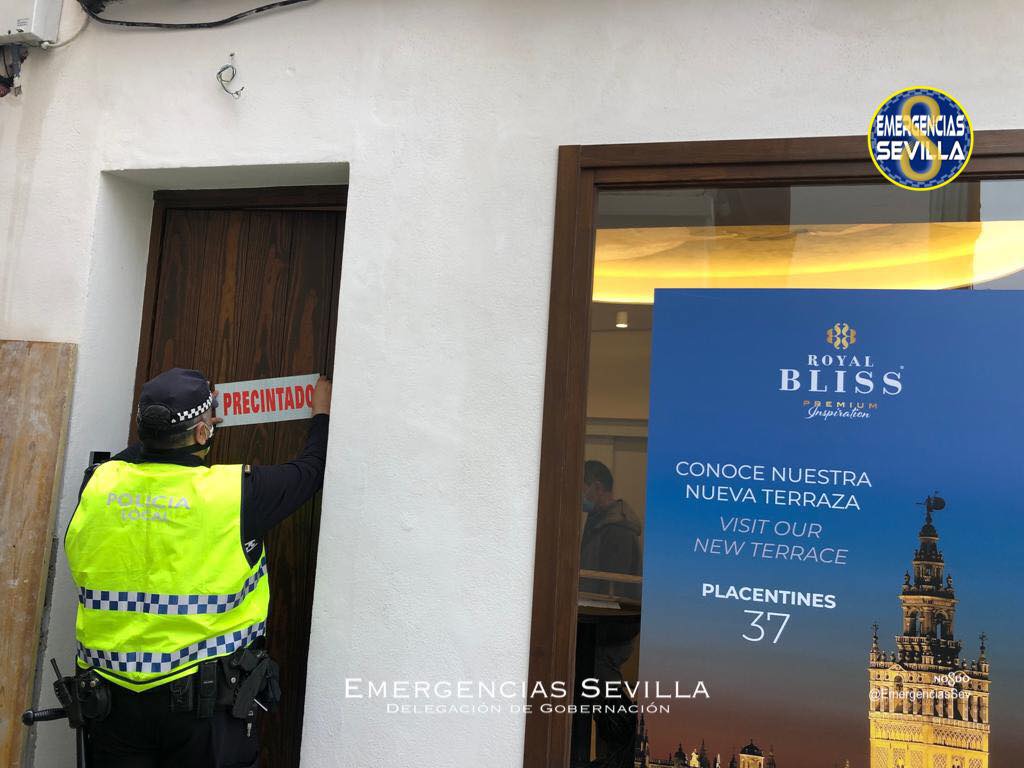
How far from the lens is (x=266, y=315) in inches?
138

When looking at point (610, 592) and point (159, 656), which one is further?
point (610, 592)

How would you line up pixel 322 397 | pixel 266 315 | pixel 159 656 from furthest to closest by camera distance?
pixel 266 315 < pixel 322 397 < pixel 159 656

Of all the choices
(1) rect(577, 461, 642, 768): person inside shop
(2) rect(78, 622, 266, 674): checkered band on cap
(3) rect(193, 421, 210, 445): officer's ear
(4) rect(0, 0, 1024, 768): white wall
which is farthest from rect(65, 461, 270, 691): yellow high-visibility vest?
(1) rect(577, 461, 642, 768): person inside shop

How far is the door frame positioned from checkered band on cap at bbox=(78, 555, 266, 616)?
1.06 m

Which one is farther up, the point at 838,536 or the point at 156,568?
the point at 838,536

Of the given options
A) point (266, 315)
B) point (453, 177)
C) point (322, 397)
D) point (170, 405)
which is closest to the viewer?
point (170, 405)

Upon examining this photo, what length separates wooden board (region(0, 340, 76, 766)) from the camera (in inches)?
125

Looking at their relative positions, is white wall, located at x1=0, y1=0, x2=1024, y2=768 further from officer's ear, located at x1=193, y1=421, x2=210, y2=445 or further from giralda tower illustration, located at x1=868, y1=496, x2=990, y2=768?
giralda tower illustration, located at x1=868, y1=496, x2=990, y2=768

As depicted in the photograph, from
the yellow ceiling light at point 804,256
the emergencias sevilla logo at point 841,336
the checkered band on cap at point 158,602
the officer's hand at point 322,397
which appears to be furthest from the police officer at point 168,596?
the emergencias sevilla logo at point 841,336

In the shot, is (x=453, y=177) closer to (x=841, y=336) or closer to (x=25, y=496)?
(x=841, y=336)

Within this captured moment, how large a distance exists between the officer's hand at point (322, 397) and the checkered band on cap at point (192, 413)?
0.49 metres

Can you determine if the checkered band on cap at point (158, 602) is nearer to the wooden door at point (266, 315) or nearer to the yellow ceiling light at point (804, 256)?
the wooden door at point (266, 315)

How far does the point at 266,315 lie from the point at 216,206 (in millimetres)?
535

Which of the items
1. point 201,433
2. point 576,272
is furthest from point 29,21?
point 576,272
